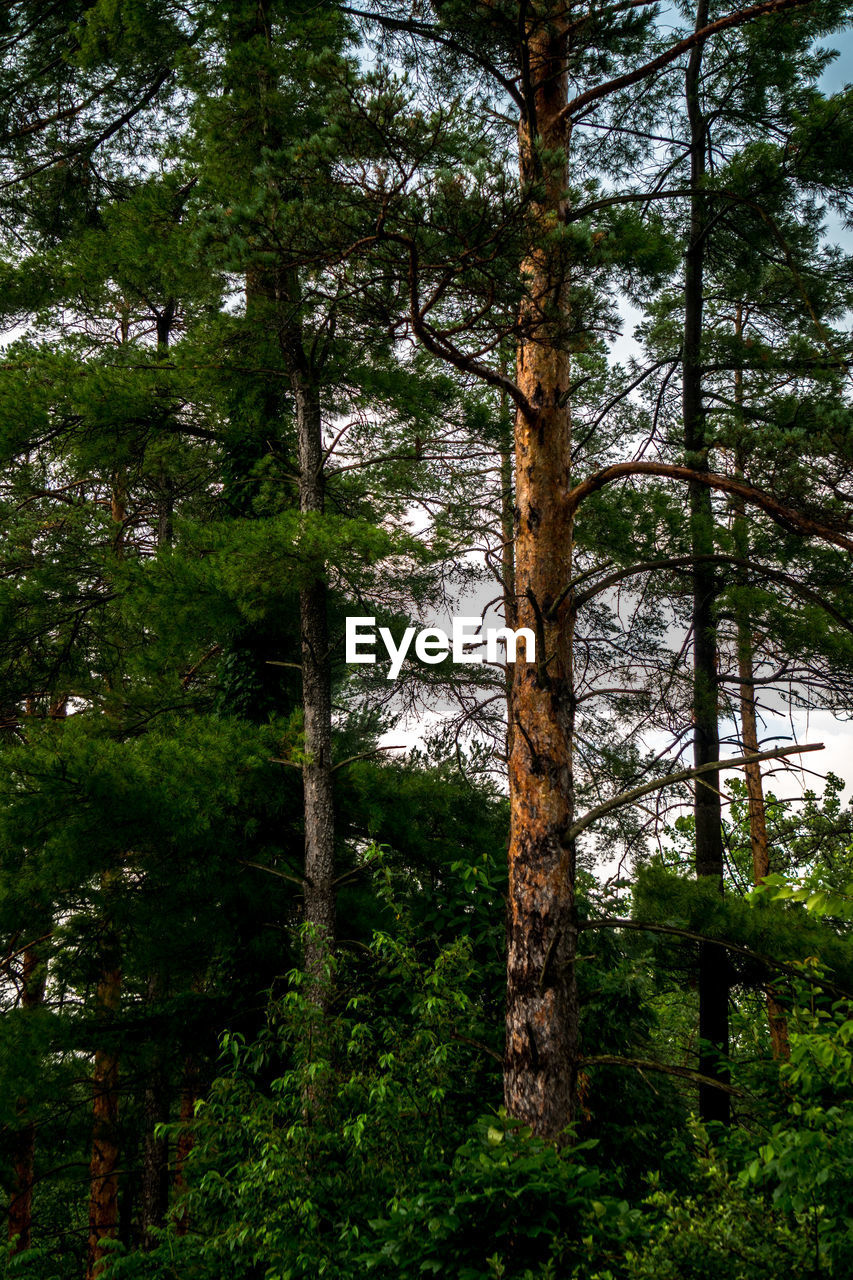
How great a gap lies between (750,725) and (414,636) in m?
6.67

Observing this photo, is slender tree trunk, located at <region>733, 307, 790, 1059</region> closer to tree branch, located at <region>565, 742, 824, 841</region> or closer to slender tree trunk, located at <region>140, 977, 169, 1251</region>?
tree branch, located at <region>565, 742, 824, 841</region>

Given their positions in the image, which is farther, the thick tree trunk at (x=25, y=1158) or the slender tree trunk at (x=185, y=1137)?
the thick tree trunk at (x=25, y=1158)

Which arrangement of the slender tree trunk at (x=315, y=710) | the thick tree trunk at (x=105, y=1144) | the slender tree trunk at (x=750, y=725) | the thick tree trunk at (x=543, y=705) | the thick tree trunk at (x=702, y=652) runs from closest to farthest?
the thick tree trunk at (x=543, y=705) → the slender tree trunk at (x=315, y=710) → the thick tree trunk at (x=702, y=652) → the slender tree trunk at (x=750, y=725) → the thick tree trunk at (x=105, y=1144)

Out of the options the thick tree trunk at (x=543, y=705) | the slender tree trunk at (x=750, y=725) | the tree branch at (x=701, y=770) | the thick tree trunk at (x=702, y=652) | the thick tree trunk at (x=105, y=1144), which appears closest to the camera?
the tree branch at (x=701, y=770)

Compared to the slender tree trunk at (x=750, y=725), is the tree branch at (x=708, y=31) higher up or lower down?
higher up

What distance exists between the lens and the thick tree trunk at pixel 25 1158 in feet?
30.8

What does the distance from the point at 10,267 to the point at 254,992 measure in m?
8.70

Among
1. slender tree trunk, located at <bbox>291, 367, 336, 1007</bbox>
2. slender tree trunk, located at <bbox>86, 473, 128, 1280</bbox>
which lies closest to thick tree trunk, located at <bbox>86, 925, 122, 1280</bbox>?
slender tree trunk, located at <bbox>86, 473, 128, 1280</bbox>

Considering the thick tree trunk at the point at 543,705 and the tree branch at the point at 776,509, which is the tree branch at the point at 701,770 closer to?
the thick tree trunk at the point at 543,705

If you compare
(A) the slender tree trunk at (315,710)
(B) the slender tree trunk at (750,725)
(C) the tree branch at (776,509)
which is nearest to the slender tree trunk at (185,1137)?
(A) the slender tree trunk at (315,710)

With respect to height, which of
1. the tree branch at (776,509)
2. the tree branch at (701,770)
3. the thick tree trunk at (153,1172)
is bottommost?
the thick tree trunk at (153,1172)

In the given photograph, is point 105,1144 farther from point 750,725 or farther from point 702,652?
point 750,725

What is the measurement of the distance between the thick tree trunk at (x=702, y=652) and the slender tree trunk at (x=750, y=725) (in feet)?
0.92

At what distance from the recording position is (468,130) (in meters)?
4.45
